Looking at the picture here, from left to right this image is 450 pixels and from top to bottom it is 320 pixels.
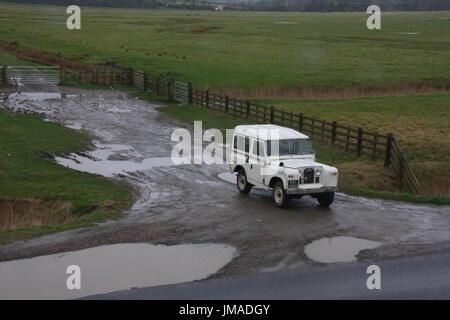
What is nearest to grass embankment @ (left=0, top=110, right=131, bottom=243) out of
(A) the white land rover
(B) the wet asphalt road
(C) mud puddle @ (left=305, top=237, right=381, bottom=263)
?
(A) the white land rover

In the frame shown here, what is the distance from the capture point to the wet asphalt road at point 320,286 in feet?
44.2

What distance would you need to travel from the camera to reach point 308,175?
20750mm

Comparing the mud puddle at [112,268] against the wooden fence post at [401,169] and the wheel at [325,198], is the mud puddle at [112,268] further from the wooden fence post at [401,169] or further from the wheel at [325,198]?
the wooden fence post at [401,169]

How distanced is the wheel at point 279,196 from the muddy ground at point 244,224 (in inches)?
10.5

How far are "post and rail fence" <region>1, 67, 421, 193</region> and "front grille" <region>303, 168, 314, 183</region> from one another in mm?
6678

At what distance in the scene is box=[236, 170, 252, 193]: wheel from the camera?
22.9m

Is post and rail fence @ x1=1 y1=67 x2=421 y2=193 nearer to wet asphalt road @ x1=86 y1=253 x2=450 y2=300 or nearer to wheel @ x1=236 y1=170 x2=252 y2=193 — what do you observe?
wheel @ x1=236 y1=170 x2=252 y2=193

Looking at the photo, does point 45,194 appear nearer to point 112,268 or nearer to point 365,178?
point 112,268

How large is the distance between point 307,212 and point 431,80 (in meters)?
46.0

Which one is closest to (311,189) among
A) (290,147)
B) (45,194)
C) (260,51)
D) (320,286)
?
(290,147)

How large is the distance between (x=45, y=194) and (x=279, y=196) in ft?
26.4
